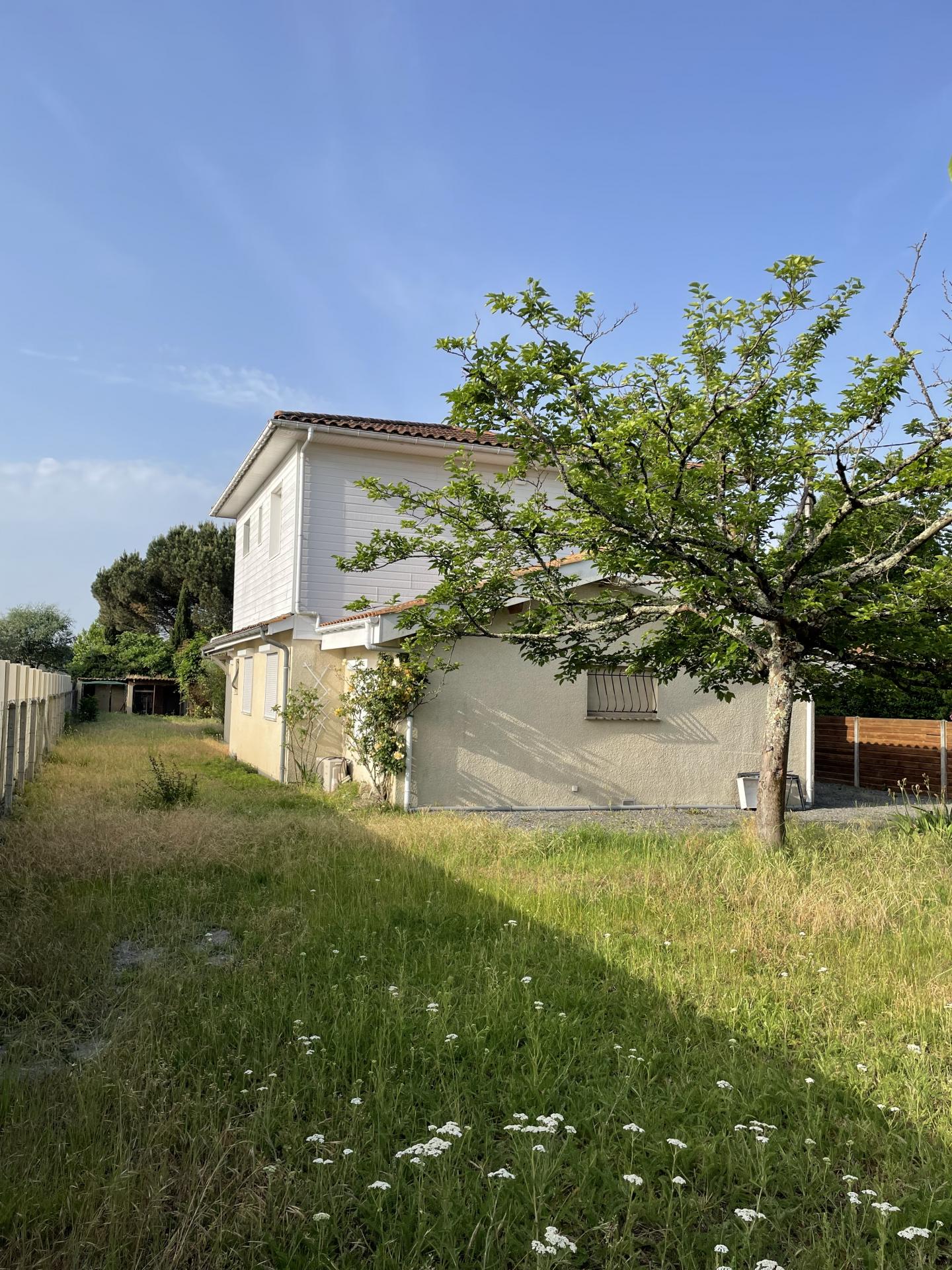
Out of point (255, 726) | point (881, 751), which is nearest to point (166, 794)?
point (255, 726)

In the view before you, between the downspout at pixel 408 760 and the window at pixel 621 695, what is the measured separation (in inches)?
122

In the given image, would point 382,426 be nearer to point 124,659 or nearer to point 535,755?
point 535,755

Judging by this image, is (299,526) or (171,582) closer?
(299,526)

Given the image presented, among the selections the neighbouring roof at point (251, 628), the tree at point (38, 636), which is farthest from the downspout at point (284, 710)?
the tree at point (38, 636)

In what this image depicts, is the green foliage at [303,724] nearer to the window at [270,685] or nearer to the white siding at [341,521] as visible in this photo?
the window at [270,685]

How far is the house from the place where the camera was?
13.2 metres

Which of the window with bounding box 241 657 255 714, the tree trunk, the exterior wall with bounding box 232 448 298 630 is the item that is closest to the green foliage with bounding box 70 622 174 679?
the exterior wall with bounding box 232 448 298 630

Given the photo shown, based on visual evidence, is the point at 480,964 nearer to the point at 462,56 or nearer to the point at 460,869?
the point at 460,869

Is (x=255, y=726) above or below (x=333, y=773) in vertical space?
above

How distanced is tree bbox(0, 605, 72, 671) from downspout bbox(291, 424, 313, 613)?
952 inches

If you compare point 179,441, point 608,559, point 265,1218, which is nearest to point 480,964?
point 265,1218

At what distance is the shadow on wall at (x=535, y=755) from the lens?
13.1 metres

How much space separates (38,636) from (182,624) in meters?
8.37

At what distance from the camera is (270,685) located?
54.5ft
